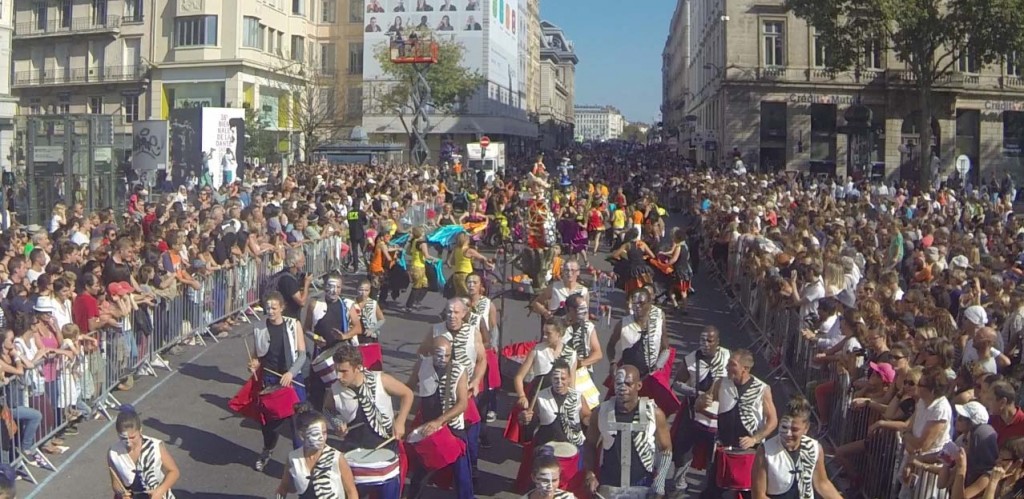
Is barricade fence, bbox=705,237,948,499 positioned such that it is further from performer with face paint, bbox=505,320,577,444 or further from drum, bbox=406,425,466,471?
drum, bbox=406,425,466,471

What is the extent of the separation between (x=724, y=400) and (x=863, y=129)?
25.7m

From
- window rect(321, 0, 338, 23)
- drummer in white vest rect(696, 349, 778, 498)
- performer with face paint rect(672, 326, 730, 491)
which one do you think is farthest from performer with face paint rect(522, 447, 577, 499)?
window rect(321, 0, 338, 23)

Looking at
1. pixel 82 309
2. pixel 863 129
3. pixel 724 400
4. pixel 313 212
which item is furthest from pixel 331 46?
pixel 724 400

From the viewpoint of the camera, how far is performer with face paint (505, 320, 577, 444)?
27.8ft

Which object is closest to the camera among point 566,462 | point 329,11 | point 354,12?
point 566,462

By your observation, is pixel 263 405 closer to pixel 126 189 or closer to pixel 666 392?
pixel 666 392

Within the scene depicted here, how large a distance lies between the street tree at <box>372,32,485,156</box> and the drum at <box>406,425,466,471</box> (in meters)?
49.7

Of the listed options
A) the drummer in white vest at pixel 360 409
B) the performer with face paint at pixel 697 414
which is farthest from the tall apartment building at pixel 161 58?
the drummer in white vest at pixel 360 409

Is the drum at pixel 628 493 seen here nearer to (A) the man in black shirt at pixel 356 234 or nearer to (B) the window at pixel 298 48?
(A) the man in black shirt at pixel 356 234

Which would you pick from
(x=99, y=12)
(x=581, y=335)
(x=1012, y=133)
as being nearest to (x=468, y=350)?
(x=581, y=335)

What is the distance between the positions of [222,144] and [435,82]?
3285 centimetres

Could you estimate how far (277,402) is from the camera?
9.05m

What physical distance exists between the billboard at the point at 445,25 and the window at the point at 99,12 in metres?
15.6

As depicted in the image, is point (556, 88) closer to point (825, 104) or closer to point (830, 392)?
point (825, 104)
